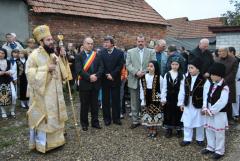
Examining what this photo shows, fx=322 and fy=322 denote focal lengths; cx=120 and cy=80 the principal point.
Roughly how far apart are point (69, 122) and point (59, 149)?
2016mm

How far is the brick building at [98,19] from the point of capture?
40.1 ft

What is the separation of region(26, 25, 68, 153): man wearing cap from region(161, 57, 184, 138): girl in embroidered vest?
2152 mm

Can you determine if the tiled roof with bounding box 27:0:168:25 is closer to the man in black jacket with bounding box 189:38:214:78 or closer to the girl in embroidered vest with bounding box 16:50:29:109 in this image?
the girl in embroidered vest with bounding box 16:50:29:109

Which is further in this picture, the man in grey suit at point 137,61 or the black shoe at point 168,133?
the man in grey suit at point 137,61

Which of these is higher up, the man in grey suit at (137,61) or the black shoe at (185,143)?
the man in grey suit at (137,61)

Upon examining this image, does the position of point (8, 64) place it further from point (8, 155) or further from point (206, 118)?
point (206, 118)

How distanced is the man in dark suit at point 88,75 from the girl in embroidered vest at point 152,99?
112cm

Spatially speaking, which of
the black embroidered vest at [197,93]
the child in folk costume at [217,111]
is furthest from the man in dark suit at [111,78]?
the child in folk costume at [217,111]

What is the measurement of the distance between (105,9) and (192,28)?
1904 cm

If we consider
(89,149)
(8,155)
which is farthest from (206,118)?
(8,155)

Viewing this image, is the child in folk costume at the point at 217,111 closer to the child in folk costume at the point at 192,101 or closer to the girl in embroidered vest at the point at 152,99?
the child in folk costume at the point at 192,101

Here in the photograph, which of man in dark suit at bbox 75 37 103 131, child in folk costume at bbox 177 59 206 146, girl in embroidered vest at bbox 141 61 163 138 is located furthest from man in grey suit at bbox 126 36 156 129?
child in folk costume at bbox 177 59 206 146

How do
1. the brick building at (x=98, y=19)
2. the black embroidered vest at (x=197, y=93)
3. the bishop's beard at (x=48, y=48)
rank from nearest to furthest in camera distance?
the bishop's beard at (x=48, y=48), the black embroidered vest at (x=197, y=93), the brick building at (x=98, y=19)

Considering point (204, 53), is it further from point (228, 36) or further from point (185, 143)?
point (228, 36)
